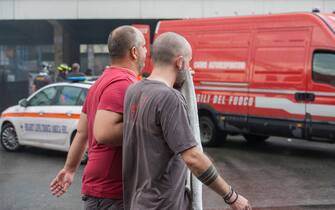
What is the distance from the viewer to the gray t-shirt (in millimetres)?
2824

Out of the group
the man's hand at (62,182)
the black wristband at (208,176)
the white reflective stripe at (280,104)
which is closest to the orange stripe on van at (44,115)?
the white reflective stripe at (280,104)

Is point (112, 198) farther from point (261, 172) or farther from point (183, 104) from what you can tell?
point (261, 172)

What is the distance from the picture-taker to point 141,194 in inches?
117

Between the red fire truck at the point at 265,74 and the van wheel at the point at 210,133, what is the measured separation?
14 mm

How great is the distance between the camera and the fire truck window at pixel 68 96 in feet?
33.9

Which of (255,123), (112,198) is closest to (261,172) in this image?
(255,123)

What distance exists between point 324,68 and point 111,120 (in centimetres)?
737

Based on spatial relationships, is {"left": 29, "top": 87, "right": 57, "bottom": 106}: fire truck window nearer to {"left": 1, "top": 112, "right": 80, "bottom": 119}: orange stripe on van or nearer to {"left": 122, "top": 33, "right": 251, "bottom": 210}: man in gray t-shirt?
{"left": 1, "top": 112, "right": 80, "bottom": 119}: orange stripe on van

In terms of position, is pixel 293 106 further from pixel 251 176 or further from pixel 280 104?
pixel 251 176

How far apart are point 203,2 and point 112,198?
59.0 feet

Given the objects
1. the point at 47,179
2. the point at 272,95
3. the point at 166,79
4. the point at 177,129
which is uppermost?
the point at 166,79

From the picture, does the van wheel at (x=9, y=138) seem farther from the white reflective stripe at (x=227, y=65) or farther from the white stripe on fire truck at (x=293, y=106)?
the white stripe on fire truck at (x=293, y=106)

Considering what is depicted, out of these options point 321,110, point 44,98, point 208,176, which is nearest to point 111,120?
point 208,176

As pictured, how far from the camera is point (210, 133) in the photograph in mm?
11922
